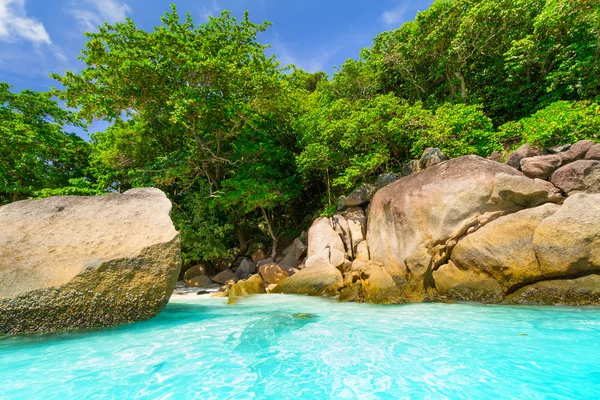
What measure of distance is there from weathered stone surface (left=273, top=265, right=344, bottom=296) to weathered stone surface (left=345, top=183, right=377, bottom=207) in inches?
141

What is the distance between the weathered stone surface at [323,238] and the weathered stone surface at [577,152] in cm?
721

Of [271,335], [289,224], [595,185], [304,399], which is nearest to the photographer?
[304,399]

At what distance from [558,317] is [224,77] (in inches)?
534

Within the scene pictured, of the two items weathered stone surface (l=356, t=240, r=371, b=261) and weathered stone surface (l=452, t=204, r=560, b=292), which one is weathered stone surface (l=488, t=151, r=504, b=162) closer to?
weathered stone surface (l=452, t=204, r=560, b=292)

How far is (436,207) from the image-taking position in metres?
8.35

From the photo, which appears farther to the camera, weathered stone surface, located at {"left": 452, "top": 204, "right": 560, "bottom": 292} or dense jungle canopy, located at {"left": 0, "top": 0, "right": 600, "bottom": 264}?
dense jungle canopy, located at {"left": 0, "top": 0, "right": 600, "bottom": 264}

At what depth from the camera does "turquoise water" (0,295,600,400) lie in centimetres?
306

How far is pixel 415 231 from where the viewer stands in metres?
8.63

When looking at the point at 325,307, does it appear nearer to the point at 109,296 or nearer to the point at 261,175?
the point at 109,296

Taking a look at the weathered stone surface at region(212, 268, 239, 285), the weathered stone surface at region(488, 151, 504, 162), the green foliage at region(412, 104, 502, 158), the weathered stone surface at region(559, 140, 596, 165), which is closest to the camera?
the weathered stone surface at region(559, 140, 596, 165)

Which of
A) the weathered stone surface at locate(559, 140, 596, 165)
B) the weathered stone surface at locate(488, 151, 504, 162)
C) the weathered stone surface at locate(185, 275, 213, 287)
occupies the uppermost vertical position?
the weathered stone surface at locate(488, 151, 504, 162)

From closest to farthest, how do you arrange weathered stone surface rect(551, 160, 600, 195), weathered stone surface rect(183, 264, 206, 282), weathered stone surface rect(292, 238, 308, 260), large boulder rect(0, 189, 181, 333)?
large boulder rect(0, 189, 181, 333), weathered stone surface rect(551, 160, 600, 195), weathered stone surface rect(292, 238, 308, 260), weathered stone surface rect(183, 264, 206, 282)

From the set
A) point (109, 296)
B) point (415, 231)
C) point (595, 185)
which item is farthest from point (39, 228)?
point (595, 185)

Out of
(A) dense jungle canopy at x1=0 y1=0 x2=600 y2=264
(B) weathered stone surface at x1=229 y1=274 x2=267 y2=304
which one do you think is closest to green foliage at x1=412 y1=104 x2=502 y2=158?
(A) dense jungle canopy at x1=0 y1=0 x2=600 y2=264
